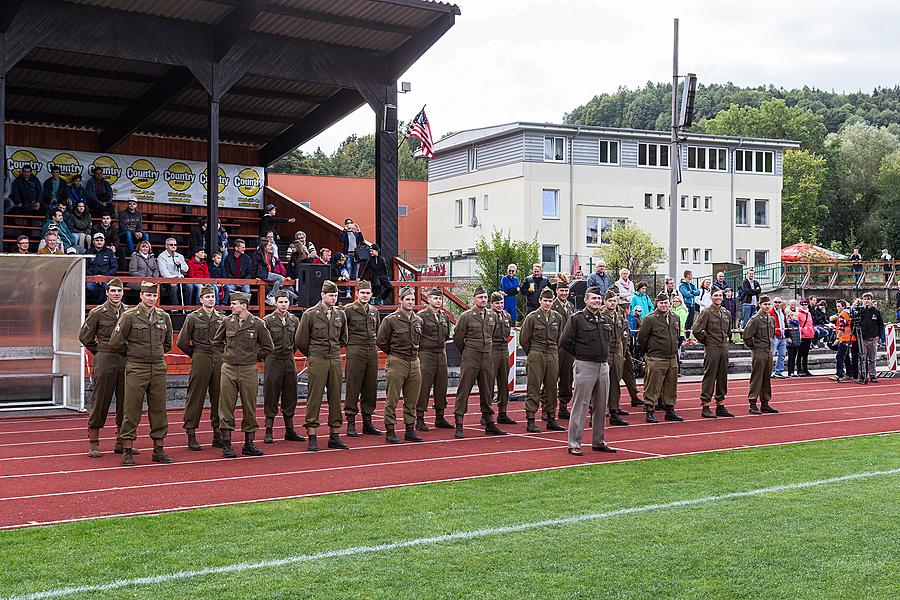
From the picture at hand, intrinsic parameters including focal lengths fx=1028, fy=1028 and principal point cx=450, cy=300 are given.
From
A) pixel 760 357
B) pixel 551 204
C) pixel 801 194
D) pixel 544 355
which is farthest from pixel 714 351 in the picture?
pixel 801 194

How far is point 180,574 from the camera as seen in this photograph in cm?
638

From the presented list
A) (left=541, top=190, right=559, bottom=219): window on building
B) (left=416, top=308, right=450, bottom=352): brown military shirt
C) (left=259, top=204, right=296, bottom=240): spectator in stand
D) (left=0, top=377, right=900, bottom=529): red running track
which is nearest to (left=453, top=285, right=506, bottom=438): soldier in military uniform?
(left=416, top=308, right=450, bottom=352): brown military shirt

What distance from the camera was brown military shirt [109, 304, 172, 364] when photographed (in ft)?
37.7

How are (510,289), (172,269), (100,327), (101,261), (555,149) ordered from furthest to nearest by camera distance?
(555,149) → (510,289) → (172,269) → (101,261) → (100,327)

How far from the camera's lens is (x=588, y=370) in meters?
12.0

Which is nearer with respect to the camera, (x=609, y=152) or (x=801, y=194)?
(x=609, y=152)

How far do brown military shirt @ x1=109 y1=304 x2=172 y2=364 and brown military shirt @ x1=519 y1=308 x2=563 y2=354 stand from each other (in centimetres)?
528

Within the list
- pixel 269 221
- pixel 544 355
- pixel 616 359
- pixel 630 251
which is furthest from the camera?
pixel 630 251

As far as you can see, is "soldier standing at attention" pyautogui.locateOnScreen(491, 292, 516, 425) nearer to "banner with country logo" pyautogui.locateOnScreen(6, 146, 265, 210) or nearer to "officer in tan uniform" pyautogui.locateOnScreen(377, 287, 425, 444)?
"officer in tan uniform" pyautogui.locateOnScreen(377, 287, 425, 444)

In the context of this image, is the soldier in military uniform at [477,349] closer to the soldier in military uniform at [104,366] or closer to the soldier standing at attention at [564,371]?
the soldier standing at attention at [564,371]

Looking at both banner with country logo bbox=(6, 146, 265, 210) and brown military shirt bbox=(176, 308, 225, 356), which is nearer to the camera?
brown military shirt bbox=(176, 308, 225, 356)

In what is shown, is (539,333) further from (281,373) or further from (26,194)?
(26,194)

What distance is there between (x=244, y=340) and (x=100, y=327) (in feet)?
Answer: 5.46

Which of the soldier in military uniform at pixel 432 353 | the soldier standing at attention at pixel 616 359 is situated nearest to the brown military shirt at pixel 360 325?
the soldier in military uniform at pixel 432 353
